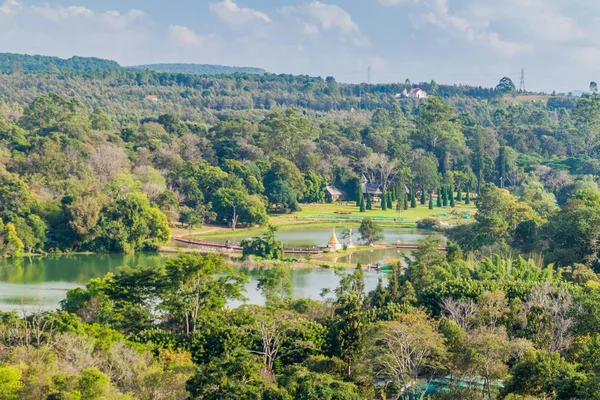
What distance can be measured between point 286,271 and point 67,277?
1193cm

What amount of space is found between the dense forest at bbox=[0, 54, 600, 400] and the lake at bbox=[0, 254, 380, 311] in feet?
4.63

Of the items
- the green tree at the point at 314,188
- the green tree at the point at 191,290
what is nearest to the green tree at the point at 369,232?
the green tree at the point at 314,188

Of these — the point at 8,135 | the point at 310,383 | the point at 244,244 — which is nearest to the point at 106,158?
the point at 8,135

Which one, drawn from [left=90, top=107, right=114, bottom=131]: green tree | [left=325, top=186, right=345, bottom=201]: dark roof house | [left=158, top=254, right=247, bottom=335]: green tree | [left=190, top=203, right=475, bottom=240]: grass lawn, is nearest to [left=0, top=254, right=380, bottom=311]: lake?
[left=158, top=254, right=247, bottom=335]: green tree

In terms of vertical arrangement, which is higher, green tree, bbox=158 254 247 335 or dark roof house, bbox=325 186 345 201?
dark roof house, bbox=325 186 345 201

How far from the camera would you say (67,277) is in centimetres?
4212

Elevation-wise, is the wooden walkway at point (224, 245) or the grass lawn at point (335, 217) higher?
the grass lawn at point (335, 217)

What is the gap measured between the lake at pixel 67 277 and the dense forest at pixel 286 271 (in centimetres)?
141

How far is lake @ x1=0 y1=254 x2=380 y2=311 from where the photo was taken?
36.6m

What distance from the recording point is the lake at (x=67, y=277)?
3662 centimetres

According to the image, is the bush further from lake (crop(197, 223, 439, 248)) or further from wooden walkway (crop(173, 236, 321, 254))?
wooden walkway (crop(173, 236, 321, 254))

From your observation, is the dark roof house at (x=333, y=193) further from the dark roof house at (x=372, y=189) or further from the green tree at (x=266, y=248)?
the green tree at (x=266, y=248)

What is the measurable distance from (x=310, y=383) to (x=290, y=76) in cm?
13799

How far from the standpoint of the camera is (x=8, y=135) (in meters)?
65.5
